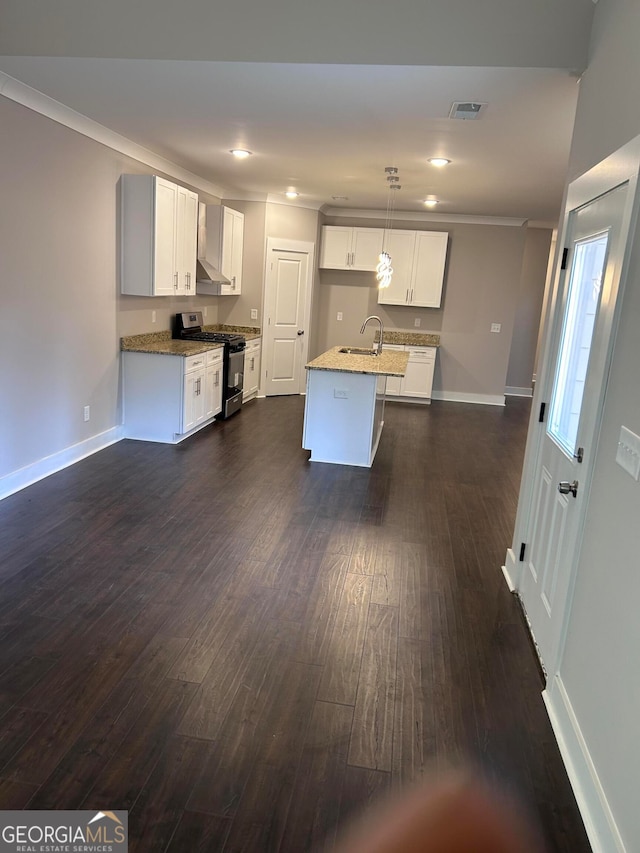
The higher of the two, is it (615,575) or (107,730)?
(615,575)

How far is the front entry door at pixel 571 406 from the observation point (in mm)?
2174

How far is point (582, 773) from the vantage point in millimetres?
1938

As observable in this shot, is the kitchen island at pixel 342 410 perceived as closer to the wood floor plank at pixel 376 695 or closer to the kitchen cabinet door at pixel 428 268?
the wood floor plank at pixel 376 695

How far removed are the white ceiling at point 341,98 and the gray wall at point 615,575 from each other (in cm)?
65

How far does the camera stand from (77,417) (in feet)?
16.5

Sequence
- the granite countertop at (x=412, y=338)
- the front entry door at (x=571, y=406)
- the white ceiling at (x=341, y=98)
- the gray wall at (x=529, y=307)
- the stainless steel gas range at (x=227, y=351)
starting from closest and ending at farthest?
the front entry door at (x=571, y=406), the white ceiling at (x=341, y=98), the stainless steel gas range at (x=227, y=351), the granite countertop at (x=412, y=338), the gray wall at (x=529, y=307)

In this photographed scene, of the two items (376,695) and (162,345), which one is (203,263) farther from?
(376,695)

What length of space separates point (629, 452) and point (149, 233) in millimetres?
4724

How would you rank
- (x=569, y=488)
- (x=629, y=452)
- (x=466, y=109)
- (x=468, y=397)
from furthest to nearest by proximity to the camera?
(x=468, y=397), (x=466, y=109), (x=569, y=488), (x=629, y=452)

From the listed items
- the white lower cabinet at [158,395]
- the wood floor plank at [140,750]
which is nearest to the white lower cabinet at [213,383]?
the white lower cabinet at [158,395]

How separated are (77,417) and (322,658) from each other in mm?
3359

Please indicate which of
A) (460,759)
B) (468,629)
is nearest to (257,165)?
(468,629)

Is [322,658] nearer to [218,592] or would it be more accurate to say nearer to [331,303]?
[218,592]

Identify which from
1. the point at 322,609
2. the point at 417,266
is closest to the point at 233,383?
the point at 417,266
